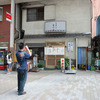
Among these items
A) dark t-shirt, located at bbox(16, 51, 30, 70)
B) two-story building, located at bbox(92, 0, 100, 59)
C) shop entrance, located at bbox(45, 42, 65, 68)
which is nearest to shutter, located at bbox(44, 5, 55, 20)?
shop entrance, located at bbox(45, 42, 65, 68)

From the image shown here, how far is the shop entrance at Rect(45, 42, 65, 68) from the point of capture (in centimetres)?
1320

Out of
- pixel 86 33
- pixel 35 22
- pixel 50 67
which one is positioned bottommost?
pixel 50 67

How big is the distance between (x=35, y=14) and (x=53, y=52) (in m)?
4.52

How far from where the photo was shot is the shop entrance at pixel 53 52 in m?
13.2

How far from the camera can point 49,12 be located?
1390 cm

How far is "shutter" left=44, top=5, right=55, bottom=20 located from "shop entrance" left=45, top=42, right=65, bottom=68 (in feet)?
8.45

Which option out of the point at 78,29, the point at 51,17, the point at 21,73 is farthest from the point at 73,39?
the point at 21,73

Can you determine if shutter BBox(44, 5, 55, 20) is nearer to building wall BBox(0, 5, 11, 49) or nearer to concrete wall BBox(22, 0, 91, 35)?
concrete wall BBox(22, 0, 91, 35)

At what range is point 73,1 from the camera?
13.4m

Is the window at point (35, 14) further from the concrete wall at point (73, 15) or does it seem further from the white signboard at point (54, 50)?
the white signboard at point (54, 50)

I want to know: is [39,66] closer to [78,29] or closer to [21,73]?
[78,29]

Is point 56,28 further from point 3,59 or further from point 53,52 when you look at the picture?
point 3,59

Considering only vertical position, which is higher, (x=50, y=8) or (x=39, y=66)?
(x=50, y=8)

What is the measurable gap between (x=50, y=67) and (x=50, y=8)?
229 inches
